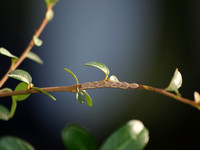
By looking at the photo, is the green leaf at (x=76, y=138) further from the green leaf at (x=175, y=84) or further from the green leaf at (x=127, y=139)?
the green leaf at (x=175, y=84)

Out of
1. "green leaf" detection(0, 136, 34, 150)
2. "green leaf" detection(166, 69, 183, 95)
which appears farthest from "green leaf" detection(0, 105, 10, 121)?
"green leaf" detection(166, 69, 183, 95)

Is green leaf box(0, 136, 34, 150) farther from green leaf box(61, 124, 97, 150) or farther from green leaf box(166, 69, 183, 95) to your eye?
green leaf box(166, 69, 183, 95)

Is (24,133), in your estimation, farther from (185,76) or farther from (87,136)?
(87,136)

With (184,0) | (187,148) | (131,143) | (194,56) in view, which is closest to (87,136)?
(131,143)

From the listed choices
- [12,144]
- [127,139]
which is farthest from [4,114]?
[127,139]

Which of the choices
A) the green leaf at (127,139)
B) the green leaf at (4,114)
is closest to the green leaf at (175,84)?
the green leaf at (127,139)
